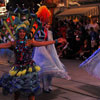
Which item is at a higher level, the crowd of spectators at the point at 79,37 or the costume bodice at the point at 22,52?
the costume bodice at the point at 22,52

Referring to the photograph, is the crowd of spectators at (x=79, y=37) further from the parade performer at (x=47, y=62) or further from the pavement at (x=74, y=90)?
the parade performer at (x=47, y=62)

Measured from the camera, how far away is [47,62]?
22.5 feet

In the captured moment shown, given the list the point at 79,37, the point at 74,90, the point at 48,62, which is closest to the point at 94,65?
the point at 74,90

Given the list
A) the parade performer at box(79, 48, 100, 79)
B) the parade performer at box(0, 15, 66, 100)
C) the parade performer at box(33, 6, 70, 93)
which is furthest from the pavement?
the parade performer at box(0, 15, 66, 100)

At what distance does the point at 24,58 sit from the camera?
214 inches

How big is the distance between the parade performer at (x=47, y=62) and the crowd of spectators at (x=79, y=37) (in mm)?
5848

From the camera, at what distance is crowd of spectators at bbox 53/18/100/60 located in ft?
43.2

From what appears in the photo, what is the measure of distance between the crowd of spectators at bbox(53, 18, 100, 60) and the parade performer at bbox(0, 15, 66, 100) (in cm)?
755

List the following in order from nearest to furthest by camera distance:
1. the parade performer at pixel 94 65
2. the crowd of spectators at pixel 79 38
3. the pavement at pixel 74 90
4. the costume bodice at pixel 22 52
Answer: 1. the costume bodice at pixel 22 52
2. the pavement at pixel 74 90
3. the parade performer at pixel 94 65
4. the crowd of spectators at pixel 79 38

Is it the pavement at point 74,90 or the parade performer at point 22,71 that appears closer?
the parade performer at point 22,71

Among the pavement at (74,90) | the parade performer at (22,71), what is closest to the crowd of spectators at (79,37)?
the pavement at (74,90)

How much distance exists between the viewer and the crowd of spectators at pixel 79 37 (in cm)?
1318

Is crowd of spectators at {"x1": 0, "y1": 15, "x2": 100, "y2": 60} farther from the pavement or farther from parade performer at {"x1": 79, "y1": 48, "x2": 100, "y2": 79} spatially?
parade performer at {"x1": 79, "y1": 48, "x2": 100, "y2": 79}

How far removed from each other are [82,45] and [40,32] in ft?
23.9
